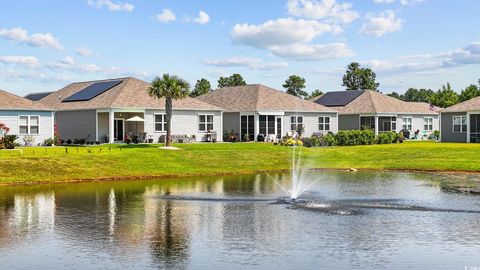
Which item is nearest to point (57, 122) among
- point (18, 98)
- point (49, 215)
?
point (18, 98)

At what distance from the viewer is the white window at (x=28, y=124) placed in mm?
51469

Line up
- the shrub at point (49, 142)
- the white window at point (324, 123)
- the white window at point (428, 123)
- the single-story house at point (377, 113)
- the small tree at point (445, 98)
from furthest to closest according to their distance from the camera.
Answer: the small tree at point (445, 98), the white window at point (428, 123), the single-story house at point (377, 113), the white window at point (324, 123), the shrub at point (49, 142)

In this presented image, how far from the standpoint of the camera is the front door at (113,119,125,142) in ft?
188

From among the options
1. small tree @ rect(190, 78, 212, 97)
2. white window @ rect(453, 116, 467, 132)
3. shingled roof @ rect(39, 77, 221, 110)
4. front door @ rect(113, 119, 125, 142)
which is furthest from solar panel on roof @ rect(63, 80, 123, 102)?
small tree @ rect(190, 78, 212, 97)

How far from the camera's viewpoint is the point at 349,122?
247ft

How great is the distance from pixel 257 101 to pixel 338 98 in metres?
17.8

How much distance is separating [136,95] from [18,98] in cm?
1047

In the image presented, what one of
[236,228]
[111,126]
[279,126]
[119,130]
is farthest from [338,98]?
[236,228]

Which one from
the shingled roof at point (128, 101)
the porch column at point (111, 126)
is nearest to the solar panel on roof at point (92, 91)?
the shingled roof at point (128, 101)

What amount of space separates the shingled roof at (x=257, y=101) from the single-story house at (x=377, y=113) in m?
5.37

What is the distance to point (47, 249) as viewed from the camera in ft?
55.2

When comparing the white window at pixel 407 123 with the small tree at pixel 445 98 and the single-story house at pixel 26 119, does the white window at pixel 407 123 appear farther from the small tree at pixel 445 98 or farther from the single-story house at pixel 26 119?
the single-story house at pixel 26 119

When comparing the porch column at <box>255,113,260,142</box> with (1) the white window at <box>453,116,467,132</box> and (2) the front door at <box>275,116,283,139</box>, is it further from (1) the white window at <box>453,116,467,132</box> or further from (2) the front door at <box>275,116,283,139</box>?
(1) the white window at <box>453,116,467,132</box>

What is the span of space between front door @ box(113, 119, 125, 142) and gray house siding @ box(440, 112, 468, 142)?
31.7 metres
